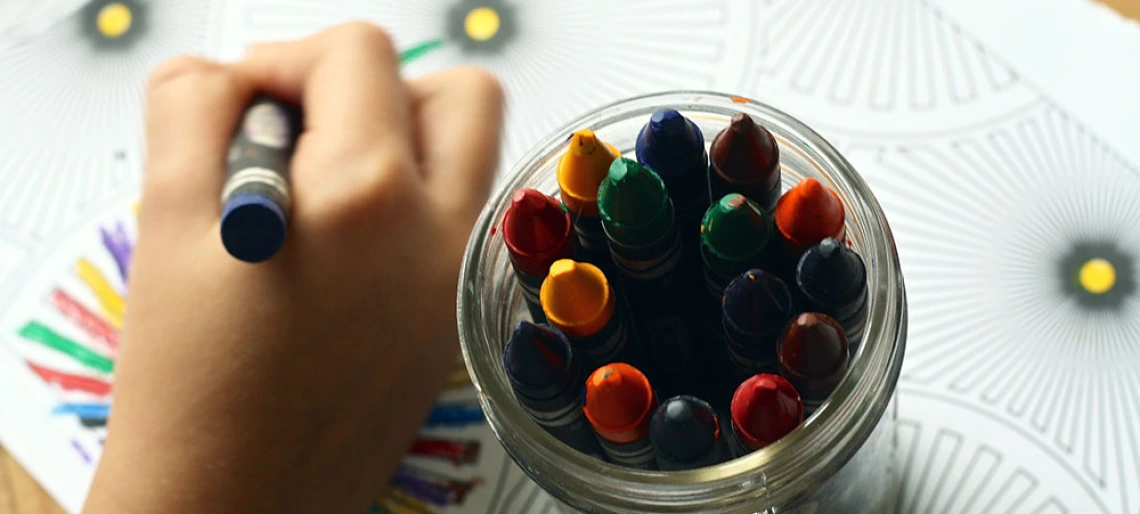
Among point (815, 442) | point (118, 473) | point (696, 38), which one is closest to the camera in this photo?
point (815, 442)

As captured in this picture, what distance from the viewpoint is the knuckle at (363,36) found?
1.64 ft

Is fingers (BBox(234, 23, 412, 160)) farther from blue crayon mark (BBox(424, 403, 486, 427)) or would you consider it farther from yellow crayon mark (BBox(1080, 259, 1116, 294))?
yellow crayon mark (BBox(1080, 259, 1116, 294))

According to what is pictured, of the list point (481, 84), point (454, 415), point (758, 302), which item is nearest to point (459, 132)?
point (481, 84)

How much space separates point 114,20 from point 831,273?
0.49 metres

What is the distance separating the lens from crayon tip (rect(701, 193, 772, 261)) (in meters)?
0.30

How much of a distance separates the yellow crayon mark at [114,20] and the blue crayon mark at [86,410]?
9.2 inches

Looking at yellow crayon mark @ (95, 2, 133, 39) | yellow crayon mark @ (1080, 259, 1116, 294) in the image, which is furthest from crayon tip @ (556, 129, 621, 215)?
yellow crayon mark @ (95, 2, 133, 39)

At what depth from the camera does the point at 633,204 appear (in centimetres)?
30

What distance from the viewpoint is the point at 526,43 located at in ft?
1.80

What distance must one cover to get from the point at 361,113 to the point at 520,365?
0.22 meters

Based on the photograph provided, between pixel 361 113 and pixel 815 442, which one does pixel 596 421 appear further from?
pixel 361 113

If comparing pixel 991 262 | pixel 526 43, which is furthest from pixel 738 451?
pixel 526 43

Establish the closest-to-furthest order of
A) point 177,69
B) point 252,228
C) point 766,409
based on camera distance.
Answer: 1. point 766,409
2. point 252,228
3. point 177,69

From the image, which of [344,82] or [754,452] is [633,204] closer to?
[754,452]
